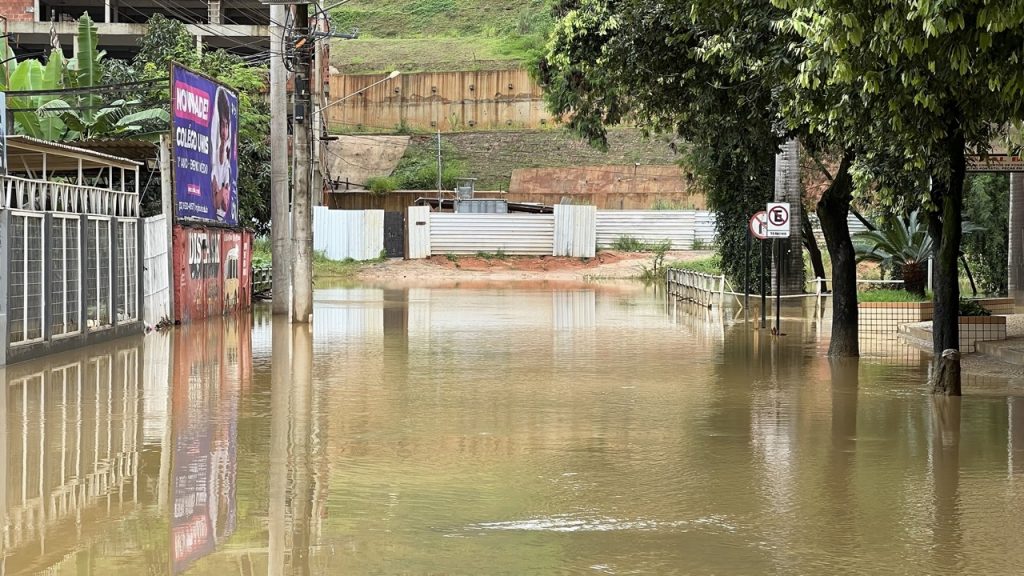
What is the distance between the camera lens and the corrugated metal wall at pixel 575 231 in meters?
59.2

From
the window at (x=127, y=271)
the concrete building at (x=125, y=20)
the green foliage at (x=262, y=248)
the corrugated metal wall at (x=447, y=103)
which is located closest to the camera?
the window at (x=127, y=271)

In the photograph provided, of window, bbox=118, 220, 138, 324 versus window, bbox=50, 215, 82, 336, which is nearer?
window, bbox=50, 215, 82, 336

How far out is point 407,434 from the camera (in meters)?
11.9

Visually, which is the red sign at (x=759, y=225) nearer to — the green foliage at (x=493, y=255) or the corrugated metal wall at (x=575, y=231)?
the corrugated metal wall at (x=575, y=231)

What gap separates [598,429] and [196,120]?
1712 cm

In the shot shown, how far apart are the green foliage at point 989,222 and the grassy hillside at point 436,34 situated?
46734mm

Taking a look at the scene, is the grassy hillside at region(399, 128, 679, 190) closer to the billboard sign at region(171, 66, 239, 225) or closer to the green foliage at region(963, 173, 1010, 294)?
the green foliage at region(963, 173, 1010, 294)

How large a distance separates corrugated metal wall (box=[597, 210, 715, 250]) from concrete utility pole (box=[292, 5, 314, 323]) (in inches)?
1336

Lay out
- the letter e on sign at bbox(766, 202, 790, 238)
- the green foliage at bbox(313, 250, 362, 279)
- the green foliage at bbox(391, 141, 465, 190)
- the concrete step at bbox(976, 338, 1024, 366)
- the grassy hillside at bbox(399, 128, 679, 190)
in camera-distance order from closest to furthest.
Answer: the concrete step at bbox(976, 338, 1024, 366), the letter e on sign at bbox(766, 202, 790, 238), the green foliage at bbox(313, 250, 362, 279), the green foliage at bbox(391, 141, 465, 190), the grassy hillside at bbox(399, 128, 679, 190)

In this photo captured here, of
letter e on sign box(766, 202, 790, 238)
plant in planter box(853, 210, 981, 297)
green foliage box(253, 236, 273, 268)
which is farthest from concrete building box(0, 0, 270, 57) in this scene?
letter e on sign box(766, 202, 790, 238)

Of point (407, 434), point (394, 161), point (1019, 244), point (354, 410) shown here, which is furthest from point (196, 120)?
point (394, 161)


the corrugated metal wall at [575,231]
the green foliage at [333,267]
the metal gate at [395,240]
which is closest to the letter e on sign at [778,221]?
the green foliage at [333,267]

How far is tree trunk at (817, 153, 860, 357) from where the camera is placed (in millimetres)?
19047

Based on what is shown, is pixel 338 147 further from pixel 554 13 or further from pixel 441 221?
pixel 554 13
